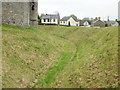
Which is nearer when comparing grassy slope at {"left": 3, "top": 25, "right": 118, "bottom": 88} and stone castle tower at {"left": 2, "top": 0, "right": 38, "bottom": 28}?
grassy slope at {"left": 3, "top": 25, "right": 118, "bottom": 88}

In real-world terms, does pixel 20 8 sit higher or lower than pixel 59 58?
higher

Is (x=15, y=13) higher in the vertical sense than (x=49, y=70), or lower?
higher

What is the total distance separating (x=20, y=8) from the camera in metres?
32.0

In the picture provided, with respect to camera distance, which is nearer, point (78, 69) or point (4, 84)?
point (4, 84)

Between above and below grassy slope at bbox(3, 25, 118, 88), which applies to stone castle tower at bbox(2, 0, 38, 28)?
above

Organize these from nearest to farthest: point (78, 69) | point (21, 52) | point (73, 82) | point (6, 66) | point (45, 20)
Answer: point (73, 82)
point (6, 66)
point (78, 69)
point (21, 52)
point (45, 20)

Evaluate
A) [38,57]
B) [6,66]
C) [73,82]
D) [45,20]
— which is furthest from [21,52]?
[45,20]

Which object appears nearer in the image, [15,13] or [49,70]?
[49,70]

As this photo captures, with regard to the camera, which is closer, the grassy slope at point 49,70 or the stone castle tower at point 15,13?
the grassy slope at point 49,70

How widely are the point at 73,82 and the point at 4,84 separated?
4992 mm

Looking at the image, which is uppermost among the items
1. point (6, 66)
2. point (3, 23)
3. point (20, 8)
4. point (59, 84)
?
point (20, 8)

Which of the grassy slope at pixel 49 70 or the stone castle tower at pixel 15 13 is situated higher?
the stone castle tower at pixel 15 13

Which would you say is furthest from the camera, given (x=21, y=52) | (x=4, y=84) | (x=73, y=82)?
(x=21, y=52)

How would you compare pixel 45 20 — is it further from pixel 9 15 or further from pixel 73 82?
pixel 73 82
